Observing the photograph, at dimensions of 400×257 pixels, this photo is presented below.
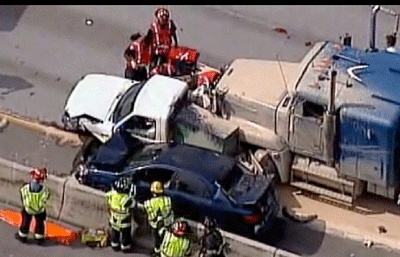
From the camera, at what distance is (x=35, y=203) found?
24.4 m

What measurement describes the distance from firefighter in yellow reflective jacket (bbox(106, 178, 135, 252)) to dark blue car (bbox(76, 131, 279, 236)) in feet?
1.39

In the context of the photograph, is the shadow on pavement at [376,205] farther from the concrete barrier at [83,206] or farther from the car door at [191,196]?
the concrete barrier at [83,206]

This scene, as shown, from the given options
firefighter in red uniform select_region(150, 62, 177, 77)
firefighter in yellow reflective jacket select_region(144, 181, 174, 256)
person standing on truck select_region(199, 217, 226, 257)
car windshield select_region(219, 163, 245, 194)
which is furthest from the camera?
firefighter in red uniform select_region(150, 62, 177, 77)

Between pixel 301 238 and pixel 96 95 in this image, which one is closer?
pixel 301 238

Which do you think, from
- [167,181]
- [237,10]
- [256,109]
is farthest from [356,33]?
[167,181]

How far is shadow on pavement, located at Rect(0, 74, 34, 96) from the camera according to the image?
93.1 ft

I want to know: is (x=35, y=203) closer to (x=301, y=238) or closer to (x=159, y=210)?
(x=159, y=210)

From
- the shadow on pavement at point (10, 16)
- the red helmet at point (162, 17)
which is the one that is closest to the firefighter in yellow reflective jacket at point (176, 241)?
the red helmet at point (162, 17)

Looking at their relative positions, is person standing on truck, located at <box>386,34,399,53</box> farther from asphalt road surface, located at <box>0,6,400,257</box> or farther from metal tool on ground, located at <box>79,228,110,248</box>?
metal tool on ground, located at <box>79,228,110,248</box>

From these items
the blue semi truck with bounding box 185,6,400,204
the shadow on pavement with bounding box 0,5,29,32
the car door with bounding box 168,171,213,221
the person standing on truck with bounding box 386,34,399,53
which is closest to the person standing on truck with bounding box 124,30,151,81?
the blue semi truck with bounding box 185,6,400,204

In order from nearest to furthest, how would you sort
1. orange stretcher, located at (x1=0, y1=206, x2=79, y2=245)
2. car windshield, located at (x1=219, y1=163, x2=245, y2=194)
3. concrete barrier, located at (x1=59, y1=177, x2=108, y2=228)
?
car windshield, located at (x1=219, y1=163, x2=245, y2=194), concrete barrier, located at (x1=59, y1=177, x2=108, y2=228), orange stretcher, located at (x1=0, y1=206, x2=79, y2=245)

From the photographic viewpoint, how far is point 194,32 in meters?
30.0

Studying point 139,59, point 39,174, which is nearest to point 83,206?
point 39,174

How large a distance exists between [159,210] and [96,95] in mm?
3472
